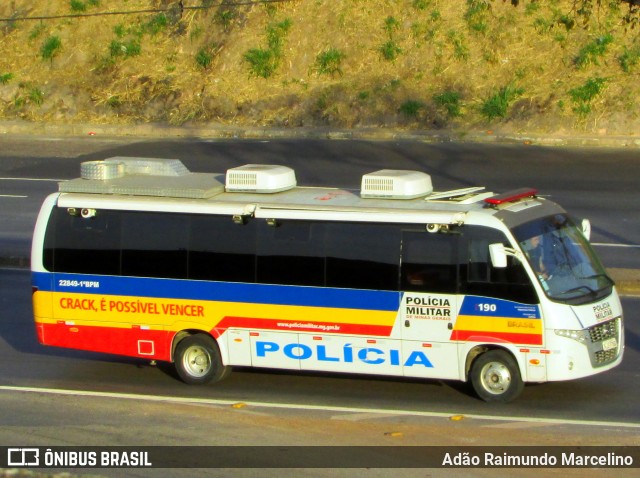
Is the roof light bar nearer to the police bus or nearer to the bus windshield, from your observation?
the police bus

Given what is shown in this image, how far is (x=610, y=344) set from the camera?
35.2 feet

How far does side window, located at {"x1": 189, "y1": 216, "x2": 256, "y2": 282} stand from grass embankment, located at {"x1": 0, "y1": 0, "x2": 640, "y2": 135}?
1756 centimetres

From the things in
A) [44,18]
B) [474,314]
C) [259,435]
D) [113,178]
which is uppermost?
[44,18]

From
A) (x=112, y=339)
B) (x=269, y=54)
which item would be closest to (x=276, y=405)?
(x=112, y=339)

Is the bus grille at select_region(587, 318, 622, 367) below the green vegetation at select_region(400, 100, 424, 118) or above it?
below

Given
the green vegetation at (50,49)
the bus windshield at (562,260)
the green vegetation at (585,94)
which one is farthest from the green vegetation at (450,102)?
the bus windshield at (562,260)

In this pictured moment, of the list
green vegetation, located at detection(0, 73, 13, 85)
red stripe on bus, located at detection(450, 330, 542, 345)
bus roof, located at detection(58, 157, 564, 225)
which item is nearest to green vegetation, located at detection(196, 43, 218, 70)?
green vegetation, located at detection(0, 73, 13, 85)

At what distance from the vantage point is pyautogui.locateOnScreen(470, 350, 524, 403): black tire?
1062 centimetres

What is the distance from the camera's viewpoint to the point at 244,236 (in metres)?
11.4

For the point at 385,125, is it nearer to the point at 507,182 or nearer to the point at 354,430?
the point at 507,182

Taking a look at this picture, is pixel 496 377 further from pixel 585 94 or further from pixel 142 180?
pixel 585 94

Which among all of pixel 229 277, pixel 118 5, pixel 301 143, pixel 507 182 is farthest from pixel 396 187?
pixel 118 5

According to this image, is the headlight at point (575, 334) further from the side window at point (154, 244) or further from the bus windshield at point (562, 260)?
the side window at point (154, 244)

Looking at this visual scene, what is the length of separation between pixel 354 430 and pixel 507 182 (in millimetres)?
13605
